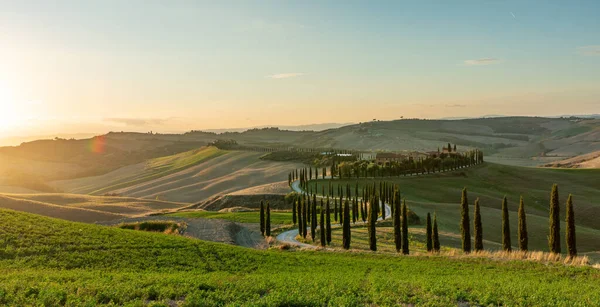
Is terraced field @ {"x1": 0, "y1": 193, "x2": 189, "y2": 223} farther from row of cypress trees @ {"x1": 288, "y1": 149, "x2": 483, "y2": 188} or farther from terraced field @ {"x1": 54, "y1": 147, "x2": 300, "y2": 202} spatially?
row of cypress trees @ {"x1": 288, "y1": 149, "x2": 483, "y2": 188}

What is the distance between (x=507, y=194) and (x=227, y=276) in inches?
3677

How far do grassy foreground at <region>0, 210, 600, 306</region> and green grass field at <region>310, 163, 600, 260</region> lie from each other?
29.3 metres

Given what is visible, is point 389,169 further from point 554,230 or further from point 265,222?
point 554,230

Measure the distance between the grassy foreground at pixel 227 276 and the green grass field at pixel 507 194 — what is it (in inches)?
1152

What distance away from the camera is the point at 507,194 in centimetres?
10312

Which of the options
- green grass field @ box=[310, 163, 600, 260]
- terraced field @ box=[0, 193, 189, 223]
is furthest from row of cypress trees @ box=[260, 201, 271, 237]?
terraced field @ box=[0, 193, 189, 223]

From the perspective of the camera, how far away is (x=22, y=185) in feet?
566

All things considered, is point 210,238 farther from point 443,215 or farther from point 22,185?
point 22,185

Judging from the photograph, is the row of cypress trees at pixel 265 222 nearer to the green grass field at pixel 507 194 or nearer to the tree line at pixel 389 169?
the green grass field at pixel 507 194

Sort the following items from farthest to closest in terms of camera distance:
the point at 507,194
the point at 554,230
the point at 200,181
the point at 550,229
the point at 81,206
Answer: the point at 200,181, the point at 507,194, the point at 81,206, the point at 550,229, the point at 554,230

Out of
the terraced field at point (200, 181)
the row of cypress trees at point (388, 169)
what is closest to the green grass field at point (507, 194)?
the row of cypress trees at point (388, 169)

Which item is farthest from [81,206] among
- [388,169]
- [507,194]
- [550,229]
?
[507,194]

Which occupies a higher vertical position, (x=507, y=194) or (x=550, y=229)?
(x=550, y=229)

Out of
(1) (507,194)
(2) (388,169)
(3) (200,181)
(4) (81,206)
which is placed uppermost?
(2) (388,169)
